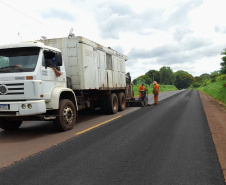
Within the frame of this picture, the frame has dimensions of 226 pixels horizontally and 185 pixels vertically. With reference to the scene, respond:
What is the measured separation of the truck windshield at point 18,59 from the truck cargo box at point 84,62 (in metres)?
1.78

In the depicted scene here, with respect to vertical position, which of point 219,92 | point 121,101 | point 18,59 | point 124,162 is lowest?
point 124,162

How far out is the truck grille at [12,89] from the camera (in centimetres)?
568

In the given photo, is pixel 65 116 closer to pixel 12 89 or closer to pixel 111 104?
pixel 12 89

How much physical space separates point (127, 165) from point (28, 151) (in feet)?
7.63

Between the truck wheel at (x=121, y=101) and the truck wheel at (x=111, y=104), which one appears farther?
the truck wheel at (x=121, y=101)

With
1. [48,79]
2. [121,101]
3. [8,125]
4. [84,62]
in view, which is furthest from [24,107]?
[121,101]

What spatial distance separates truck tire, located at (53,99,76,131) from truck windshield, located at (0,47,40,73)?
4.81 ft

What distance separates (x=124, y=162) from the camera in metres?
3.90

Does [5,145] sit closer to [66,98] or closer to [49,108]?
[49,108]

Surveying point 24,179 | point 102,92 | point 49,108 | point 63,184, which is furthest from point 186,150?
point 102,92

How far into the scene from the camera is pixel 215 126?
7219 millimetres

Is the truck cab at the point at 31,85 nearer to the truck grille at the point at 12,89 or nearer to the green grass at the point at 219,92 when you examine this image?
the truck grille at the point at 12,89

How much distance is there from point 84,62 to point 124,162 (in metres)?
4.81

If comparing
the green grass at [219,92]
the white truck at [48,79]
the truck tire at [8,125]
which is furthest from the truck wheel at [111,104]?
the green grass at [219,92]
